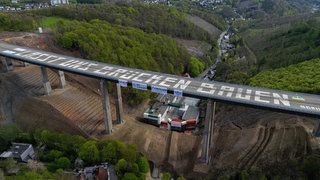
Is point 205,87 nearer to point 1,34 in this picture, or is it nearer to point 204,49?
point 1,34

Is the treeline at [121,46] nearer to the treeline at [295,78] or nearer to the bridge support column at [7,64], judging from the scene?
the bridge support column at [7,64]

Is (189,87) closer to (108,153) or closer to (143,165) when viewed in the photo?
(143,165)

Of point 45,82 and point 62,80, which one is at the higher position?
point 45,82

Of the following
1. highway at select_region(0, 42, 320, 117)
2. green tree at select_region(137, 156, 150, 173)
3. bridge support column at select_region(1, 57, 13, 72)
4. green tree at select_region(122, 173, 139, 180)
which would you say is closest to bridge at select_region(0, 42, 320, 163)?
highway at select_region(0, 42, 320, 117)

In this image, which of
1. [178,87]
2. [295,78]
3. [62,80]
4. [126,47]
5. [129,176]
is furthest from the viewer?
[126,47]

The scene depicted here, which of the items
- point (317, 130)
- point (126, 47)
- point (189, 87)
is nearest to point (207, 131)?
point (189, 87)

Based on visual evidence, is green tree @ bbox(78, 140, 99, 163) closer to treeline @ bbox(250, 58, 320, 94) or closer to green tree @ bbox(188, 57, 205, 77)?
treeline @ bbox(250, 58, 320, 94)

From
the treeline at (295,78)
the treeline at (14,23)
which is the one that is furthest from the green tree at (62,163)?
the treeline at (14,23)
